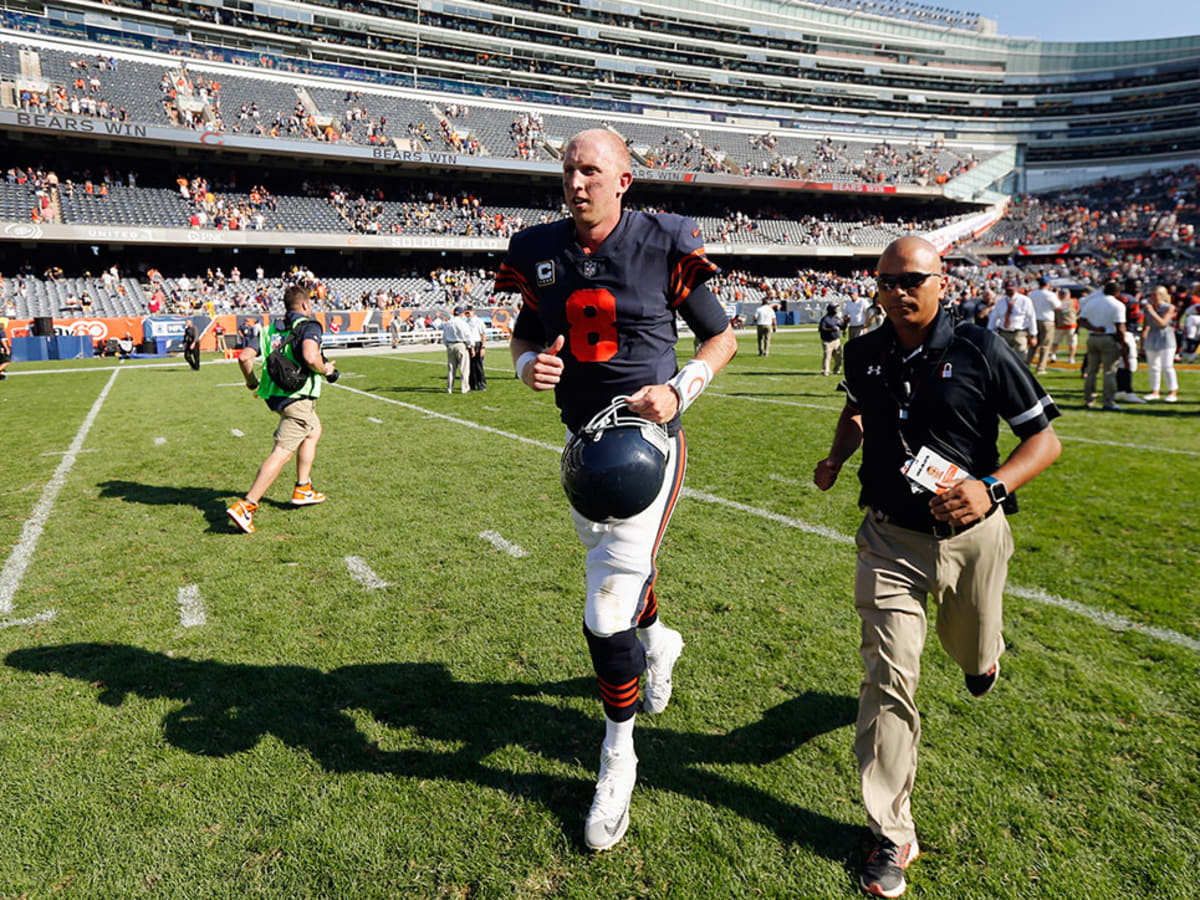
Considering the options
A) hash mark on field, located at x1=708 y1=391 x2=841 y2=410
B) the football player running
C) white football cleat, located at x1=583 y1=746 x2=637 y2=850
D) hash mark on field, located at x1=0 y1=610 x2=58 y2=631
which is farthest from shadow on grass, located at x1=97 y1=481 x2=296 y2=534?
hash mark on field, located at x1=708 y1=391 x2=841 y2=410

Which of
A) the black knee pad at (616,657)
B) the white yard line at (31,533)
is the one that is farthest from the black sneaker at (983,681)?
the white yard line at (31,533)

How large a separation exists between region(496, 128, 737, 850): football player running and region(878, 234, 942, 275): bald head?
2.17ft

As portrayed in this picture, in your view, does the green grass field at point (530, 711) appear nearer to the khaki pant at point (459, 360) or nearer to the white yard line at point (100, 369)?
Answer: the khaki pant at point (459, 360)

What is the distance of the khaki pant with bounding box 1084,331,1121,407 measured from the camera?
34.9 feet

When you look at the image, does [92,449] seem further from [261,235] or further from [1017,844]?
[261,235]

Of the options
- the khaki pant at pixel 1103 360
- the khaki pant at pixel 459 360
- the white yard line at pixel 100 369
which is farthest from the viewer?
the white yard line at pixel 100 369

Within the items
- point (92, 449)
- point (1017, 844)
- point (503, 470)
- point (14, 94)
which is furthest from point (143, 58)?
point (1017, 844)

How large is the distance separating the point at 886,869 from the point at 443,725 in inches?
76.5

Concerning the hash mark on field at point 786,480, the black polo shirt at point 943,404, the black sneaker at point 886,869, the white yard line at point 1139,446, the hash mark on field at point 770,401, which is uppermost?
the black polo shirt at point 943,404

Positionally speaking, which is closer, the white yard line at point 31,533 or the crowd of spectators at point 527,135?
the white yard line at point 31,533

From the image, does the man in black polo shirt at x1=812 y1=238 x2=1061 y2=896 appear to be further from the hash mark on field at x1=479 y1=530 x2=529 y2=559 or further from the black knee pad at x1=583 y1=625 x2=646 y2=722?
the hash mark on field at x1=479 y1=530 x2=529 y2=559

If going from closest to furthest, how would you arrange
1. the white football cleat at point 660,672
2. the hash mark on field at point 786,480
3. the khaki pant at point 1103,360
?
1. the white football cleat at point 660,672
2. the hash mark on field at point 786,480
3. the khaki pant at point 1103,360

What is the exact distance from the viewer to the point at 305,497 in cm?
704

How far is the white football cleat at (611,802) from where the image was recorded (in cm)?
248
